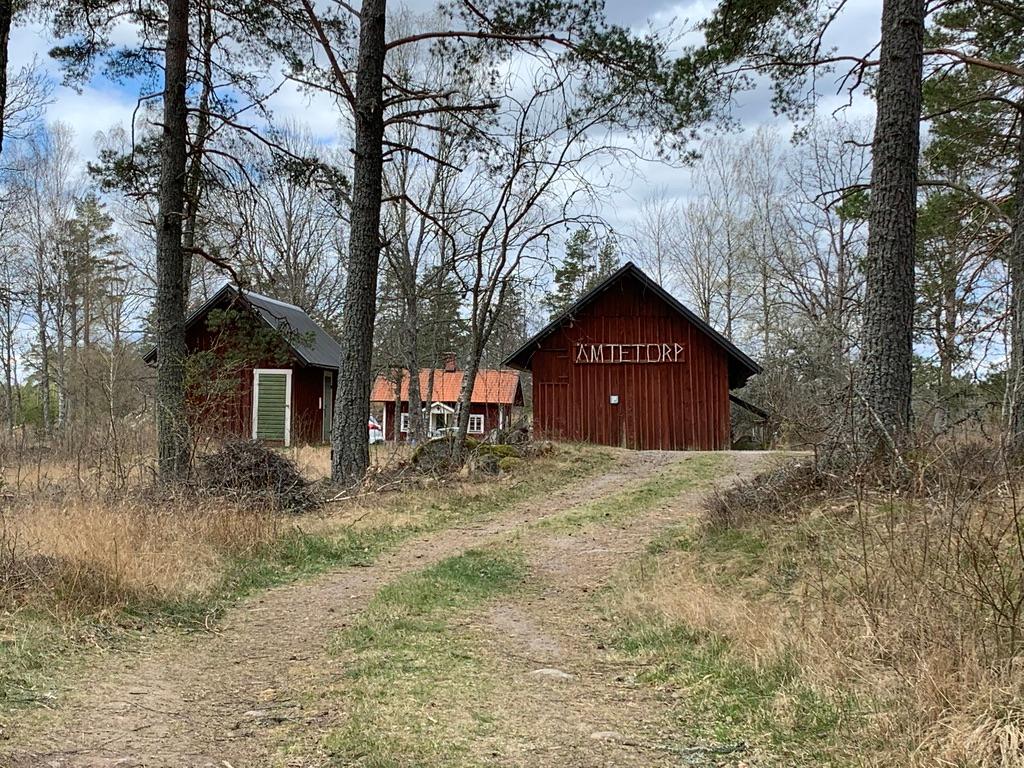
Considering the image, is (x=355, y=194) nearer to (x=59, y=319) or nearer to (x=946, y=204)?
(x=946, y=204)

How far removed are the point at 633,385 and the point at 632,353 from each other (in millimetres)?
976

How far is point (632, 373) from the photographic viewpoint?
2281 centimetres

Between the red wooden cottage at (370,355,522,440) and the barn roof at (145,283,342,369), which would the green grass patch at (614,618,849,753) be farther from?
the red wooden cottage at (370,355,522,440)

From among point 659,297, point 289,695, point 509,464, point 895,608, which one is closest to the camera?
point 895,608

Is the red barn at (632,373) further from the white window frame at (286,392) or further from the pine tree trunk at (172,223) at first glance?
the pine tree trunk at (172,223)

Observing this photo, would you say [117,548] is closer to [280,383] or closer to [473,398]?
[280,383]

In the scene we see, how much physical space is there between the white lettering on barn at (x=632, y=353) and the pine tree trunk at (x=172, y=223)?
1384 centimetres

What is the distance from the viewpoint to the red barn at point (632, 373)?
22.5 metres

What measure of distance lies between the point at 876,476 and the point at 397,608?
13.0ft

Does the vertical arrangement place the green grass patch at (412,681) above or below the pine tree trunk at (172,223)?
below

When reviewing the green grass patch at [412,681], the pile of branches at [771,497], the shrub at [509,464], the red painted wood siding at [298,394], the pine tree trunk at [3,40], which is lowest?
the green grass patch at [412,681]

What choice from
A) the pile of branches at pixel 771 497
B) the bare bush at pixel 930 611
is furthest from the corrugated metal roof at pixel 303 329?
the bare bush at pixel 930 611

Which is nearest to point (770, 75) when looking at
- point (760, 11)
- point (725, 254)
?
point (760, 11)

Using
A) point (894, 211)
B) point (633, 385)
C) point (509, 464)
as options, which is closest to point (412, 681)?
point (894, 211)
